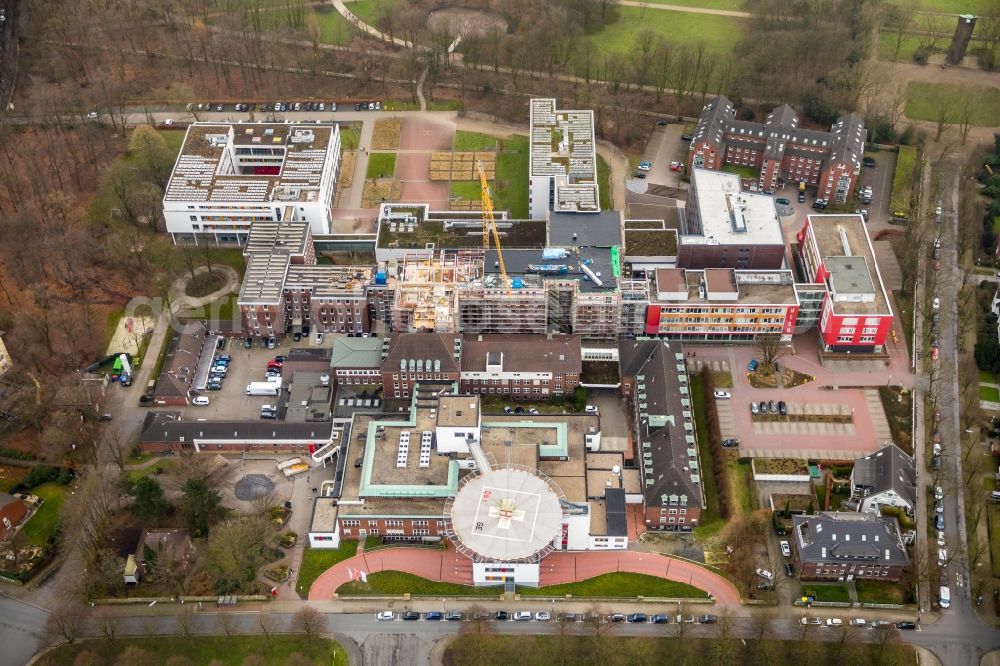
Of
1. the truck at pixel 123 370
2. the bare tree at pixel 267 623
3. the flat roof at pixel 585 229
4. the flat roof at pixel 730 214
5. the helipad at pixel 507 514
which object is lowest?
the bare tree at pixel 267 623

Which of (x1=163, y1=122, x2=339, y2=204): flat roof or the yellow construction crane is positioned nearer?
the yellow construction crane

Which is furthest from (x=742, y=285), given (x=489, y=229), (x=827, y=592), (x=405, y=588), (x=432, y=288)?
(x=405, y=588)

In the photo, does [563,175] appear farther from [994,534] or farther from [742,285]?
[994,534]

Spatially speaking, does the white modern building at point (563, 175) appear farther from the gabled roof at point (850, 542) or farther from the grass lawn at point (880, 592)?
the grass lawn at point (880, 592)

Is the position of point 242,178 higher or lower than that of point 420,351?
higher

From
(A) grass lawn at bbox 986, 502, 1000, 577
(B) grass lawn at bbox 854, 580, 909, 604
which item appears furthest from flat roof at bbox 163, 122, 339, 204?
(A) grass lawn at bbox 986, 502, 1000, 577

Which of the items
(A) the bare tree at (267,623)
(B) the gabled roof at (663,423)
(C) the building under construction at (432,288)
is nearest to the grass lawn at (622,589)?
(B) the gabled roof at (663,423)

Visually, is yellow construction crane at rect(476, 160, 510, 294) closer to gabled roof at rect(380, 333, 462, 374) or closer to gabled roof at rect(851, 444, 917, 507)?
gabled roof at rect(380, 333, 462, 374)
